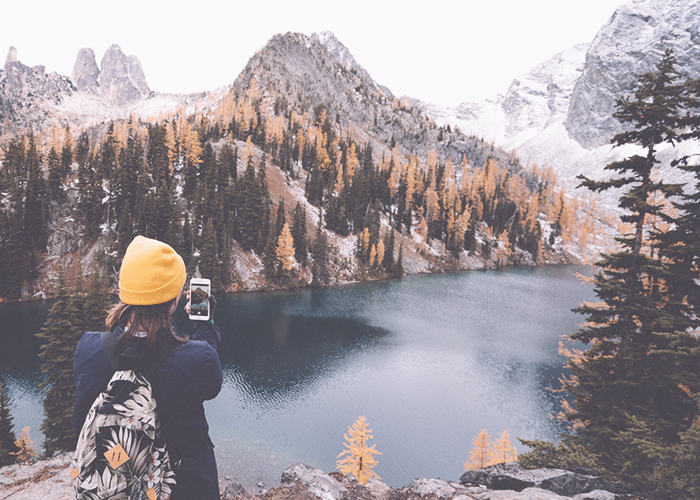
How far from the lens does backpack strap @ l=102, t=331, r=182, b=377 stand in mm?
2129

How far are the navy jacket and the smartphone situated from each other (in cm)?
69

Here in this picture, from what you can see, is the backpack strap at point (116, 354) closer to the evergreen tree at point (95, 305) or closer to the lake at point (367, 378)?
the lake at point (367, 378)

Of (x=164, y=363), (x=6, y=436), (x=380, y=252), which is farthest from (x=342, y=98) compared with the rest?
(x=164, y=363)

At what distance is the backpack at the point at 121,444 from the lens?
6.48ft

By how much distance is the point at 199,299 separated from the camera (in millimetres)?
3242

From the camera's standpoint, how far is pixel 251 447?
64.7 ft

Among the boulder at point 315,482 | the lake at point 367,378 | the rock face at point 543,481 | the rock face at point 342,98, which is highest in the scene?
the rock face at point 342,98

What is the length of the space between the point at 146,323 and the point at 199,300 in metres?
0.89

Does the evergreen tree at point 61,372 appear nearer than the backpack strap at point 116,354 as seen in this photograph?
No

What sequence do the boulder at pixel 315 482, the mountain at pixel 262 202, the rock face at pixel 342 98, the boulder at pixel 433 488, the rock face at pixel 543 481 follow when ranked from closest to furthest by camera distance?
the rock face at pixel 543 481, the boulder at pixel 433 488, the boulder at pixel 315 482, the mountain at pixel 262 202, the rock face at pixel 342 98

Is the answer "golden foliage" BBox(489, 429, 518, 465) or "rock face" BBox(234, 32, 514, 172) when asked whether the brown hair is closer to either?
"golden foliage" BBox(489, 429, 518, 465)

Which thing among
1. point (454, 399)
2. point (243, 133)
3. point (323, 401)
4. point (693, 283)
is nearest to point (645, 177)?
point (693, 283)

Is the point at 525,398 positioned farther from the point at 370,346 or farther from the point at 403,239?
the point at 403,239

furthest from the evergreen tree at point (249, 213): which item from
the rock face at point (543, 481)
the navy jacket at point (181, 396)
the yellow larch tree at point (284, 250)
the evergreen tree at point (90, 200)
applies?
the navy jacket at point (181, 396)
